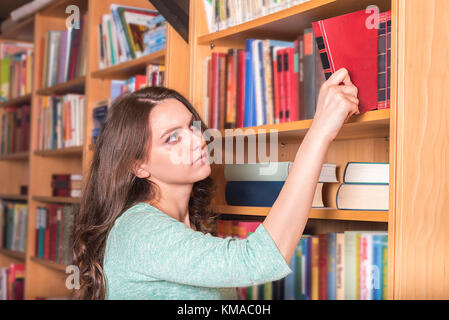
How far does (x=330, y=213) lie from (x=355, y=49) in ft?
1.27

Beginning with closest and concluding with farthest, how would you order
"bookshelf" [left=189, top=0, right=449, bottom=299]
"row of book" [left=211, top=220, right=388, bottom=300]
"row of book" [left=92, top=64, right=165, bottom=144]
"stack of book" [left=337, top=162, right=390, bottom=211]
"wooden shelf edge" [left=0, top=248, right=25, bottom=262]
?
"bookshelf" [left=189, top=0, right=449, bottom=299], "stack of book" [left=337, top=162, right=390, bottom=211], "row of book" [left=211, top=220, right=388, bottom=300], "row of book" [left=92, top=64, right=165, bottom=144], "wooden shelf edge" [left=0, top=248, right=25, bottom=262]

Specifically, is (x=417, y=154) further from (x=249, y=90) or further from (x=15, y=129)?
(x=15, y=129)

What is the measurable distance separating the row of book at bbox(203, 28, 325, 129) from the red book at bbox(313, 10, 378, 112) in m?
0.14

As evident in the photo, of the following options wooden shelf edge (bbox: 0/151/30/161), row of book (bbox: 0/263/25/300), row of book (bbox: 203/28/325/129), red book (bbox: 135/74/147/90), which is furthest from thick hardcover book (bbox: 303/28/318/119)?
row of book (bbox: 0/263/25/300)

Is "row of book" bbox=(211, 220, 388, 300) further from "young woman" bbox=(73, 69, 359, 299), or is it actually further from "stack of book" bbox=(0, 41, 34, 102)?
"stack of book" bbox=(0, 41, 34, 102)

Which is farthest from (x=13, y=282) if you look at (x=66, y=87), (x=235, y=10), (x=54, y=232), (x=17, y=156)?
(x=235, y=10)

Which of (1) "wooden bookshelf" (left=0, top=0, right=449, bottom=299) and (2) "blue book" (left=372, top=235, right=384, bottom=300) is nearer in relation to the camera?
(1) "wooden bookshelf" (left=0, top=0, right=449, bottom=299)

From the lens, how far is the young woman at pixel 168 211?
0.97 meters

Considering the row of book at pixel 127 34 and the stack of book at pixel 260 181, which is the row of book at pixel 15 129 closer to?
the row of book at pixel 127 34

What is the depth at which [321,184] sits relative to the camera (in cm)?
135

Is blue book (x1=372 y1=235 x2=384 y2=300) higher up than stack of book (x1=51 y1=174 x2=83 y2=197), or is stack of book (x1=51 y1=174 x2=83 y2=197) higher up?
stack of book (x1=51 y1=174 x2=83 y2=197)

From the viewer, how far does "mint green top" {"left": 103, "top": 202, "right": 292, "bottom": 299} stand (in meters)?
0.95

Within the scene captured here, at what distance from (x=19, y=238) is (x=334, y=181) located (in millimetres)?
2198
